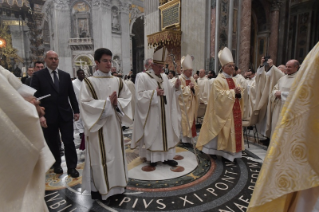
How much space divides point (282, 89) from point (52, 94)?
4.36 metres

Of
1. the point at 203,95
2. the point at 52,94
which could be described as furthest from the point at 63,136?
the point at 203,95

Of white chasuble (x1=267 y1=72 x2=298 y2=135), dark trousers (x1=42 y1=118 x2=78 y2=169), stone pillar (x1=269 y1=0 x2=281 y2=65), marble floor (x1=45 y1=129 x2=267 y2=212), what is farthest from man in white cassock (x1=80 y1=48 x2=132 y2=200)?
stone pillar (x1=269 y1=0 x2=281 y2=65)

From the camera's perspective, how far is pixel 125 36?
2398 cm

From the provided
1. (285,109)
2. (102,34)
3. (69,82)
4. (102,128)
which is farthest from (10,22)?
(285,109)

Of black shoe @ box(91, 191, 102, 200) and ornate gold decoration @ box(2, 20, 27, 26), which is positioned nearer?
black shoe @ box(91, 191, 102, 200)

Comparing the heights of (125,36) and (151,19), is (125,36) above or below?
above

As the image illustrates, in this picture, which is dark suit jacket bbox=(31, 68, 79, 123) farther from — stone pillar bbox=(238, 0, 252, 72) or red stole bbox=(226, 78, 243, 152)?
stone pillar bbox=(238, 0, 252, 72)

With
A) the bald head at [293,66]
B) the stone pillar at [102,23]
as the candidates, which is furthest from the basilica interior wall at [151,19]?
the stone pillar at [102,23]

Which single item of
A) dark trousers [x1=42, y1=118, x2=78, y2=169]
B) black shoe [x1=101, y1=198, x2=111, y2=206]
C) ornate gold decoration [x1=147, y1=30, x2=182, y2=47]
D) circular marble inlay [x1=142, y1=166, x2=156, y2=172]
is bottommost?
circular marble inlay [x1=142, y1=166, x2=156, y2=172]

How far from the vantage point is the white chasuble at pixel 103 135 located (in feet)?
8.70

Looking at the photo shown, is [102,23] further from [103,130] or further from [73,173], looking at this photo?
[103,130]

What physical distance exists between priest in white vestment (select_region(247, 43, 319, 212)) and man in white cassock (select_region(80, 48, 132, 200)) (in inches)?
77.2

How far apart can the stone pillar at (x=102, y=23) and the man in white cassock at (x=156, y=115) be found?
20.9 m

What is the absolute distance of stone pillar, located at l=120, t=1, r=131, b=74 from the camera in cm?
2384
